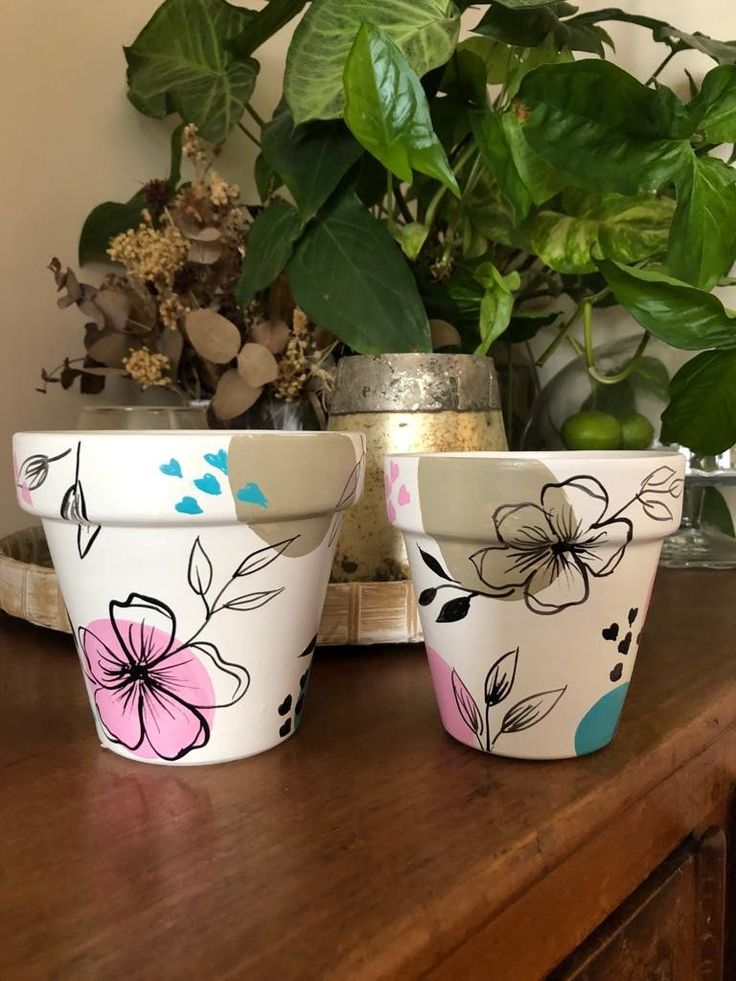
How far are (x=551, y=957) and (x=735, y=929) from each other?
0.25 metres

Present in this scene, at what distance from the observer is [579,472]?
13.6 inches

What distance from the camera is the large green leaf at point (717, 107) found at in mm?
595

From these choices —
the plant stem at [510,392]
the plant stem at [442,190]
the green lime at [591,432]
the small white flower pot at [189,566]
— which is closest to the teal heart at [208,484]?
the small white flower pot at [189,566]

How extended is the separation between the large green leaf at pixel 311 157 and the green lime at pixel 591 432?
321mm

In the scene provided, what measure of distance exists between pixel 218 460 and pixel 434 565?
11 cm

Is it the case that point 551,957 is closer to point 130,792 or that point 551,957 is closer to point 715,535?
point 130,792

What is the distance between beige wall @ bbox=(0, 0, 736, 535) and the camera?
712 millimetres

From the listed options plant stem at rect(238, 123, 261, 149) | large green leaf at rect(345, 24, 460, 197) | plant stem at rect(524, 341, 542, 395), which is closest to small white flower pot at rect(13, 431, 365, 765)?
large green leaf at rect(345, 24, 460, 197)

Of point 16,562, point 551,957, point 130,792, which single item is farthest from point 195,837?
point 16,562

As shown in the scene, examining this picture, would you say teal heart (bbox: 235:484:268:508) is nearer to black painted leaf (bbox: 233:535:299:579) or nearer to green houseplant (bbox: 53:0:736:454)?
black painted leaf (bbox: 233:535:299:579)

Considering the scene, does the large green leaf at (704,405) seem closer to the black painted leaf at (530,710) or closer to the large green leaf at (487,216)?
the large green leaf at (487,216)

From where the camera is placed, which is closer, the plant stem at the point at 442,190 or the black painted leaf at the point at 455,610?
the black painted leaf at the point at 455,610

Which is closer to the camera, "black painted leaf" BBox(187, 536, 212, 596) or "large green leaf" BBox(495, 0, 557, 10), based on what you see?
"black painted leaf" BBox(187, 536, 212, 596)

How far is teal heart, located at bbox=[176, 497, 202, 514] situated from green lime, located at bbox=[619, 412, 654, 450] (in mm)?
584
